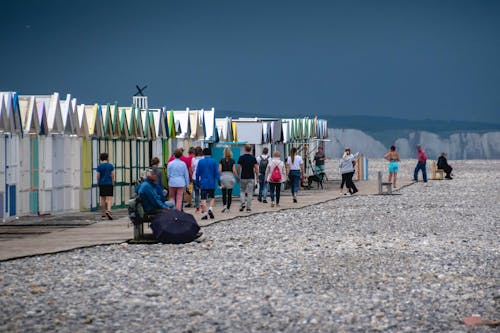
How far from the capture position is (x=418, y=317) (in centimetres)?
1118

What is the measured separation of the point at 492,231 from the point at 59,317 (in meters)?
13.2

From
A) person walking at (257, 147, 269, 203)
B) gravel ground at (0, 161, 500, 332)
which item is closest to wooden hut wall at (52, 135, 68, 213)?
person walking at (257, 147, 269, 203)

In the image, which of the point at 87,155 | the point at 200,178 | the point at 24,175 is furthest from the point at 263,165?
the point at 200,178

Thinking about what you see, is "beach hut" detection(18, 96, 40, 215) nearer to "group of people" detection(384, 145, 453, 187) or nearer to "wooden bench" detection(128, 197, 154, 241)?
"wooden bench" detection(128, 197, 154, 241)

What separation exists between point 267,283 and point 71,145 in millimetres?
17228

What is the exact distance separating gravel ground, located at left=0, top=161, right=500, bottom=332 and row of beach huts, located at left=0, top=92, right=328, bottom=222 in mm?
6103

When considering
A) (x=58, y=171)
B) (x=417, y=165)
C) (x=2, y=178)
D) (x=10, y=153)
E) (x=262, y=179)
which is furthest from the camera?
(x=417, y=165)

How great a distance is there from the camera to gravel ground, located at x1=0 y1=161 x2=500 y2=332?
10.9 meters

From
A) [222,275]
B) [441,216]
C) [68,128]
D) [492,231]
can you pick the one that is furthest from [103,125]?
[222,275]

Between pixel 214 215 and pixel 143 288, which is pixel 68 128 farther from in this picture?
pixel 143 288

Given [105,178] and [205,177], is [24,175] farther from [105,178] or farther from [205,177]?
[205,177]

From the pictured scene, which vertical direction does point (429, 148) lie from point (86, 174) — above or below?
above

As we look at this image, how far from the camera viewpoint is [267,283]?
1379 cm

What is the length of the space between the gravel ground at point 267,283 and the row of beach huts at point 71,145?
6.10 metres
